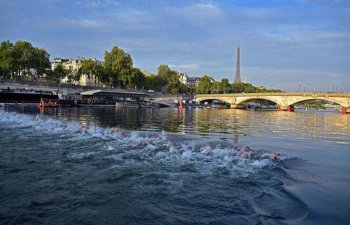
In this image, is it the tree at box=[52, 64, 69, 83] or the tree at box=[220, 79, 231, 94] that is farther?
the tree at box=[220, 79, 231, 94]

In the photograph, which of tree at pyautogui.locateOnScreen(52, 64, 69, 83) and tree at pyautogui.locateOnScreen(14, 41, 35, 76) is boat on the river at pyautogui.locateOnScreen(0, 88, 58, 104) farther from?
tree at pyautogui.locateOnScreen(52, 64, 69, 83)

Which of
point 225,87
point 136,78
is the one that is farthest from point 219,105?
point 136,78

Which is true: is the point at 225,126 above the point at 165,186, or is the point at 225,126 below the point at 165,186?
above

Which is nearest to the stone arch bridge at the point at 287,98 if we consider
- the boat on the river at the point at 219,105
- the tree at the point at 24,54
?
the boat on the river at the point at 219,105

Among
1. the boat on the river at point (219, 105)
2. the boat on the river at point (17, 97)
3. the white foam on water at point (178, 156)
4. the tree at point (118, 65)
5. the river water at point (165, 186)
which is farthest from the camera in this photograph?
the boat on the river at point (219, 105)

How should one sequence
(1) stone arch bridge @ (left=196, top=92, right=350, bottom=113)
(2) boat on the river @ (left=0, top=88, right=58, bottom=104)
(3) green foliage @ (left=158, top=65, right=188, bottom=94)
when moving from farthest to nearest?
1. (3) green foliage @ (left=158, top=65, right=188, bottom=94)
2. (1) stone arch bridge @ (left=196, top=92, right=350, bottom=113)
3. (2) boat on the river @ (left=0, top=88, right=58, bottom=104)

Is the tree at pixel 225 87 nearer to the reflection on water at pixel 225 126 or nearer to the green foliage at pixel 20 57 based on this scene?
the green foliage at pixel 20 57

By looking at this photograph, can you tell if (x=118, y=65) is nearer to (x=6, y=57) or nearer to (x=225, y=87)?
(x=6, y=57)

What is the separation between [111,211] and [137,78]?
133 m

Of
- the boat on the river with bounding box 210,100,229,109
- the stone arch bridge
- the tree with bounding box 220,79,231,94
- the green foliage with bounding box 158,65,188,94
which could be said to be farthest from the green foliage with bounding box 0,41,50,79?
the tree with bounding box 220,79,231,94

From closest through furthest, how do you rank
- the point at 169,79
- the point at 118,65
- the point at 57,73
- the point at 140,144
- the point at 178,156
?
1. the point at 178,156
2. the point at 140,144
3. the point at 57,73
4. the point at 118,65
5. the point at 169,79

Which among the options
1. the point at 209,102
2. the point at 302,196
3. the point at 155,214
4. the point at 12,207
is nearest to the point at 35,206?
the point at 12,207

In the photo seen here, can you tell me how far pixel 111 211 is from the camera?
7.00 metres

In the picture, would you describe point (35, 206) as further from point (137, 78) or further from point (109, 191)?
point (137, 78)
